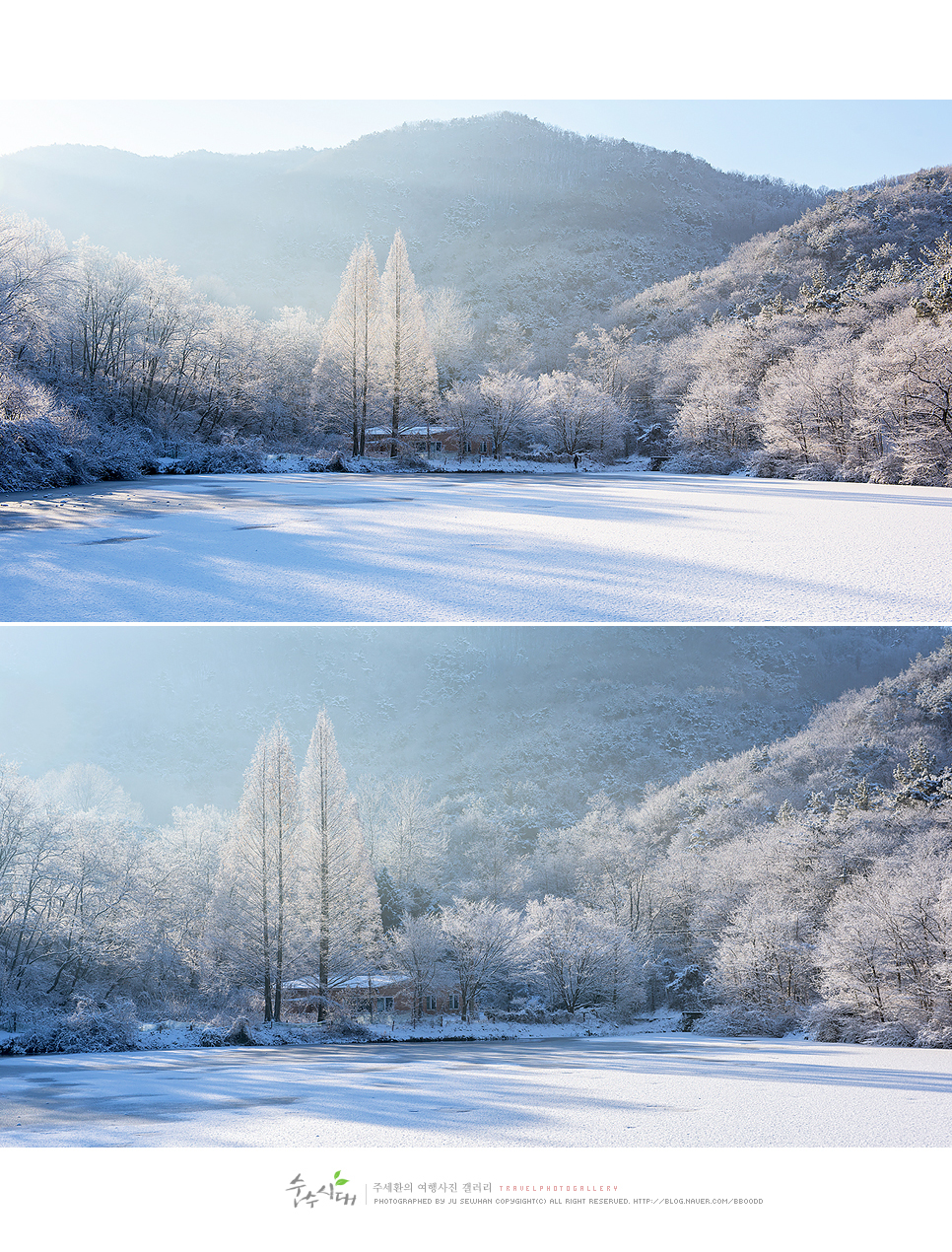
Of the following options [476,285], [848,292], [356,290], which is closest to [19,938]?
[356,290]

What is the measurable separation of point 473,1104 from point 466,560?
15.0ft

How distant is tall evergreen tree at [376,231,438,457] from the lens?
26500mm

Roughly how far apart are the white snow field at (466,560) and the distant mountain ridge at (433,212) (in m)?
45.5

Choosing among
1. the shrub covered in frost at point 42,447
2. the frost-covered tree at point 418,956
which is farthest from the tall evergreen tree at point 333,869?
the shrub covered in frost at point 42,447

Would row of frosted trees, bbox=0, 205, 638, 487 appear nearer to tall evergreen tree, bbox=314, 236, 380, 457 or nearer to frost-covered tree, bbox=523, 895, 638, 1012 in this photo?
tall evergreen tree, bbox=314, 236, 380, 457

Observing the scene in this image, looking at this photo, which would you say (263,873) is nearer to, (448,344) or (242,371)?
(242,371)

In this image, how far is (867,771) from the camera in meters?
35.9

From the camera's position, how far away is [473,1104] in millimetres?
4836

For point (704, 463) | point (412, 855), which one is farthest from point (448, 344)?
point (412, 855)

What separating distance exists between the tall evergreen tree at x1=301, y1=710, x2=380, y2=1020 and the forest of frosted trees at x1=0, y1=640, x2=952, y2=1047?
0.05 m

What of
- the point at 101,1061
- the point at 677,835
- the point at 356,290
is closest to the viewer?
the point at 101,1061

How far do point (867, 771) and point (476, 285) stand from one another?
205ft

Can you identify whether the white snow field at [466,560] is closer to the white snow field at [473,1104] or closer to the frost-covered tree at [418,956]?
the white snow field at [473,1104]

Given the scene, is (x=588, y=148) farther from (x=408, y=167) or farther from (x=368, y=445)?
(x=368, y=445)
